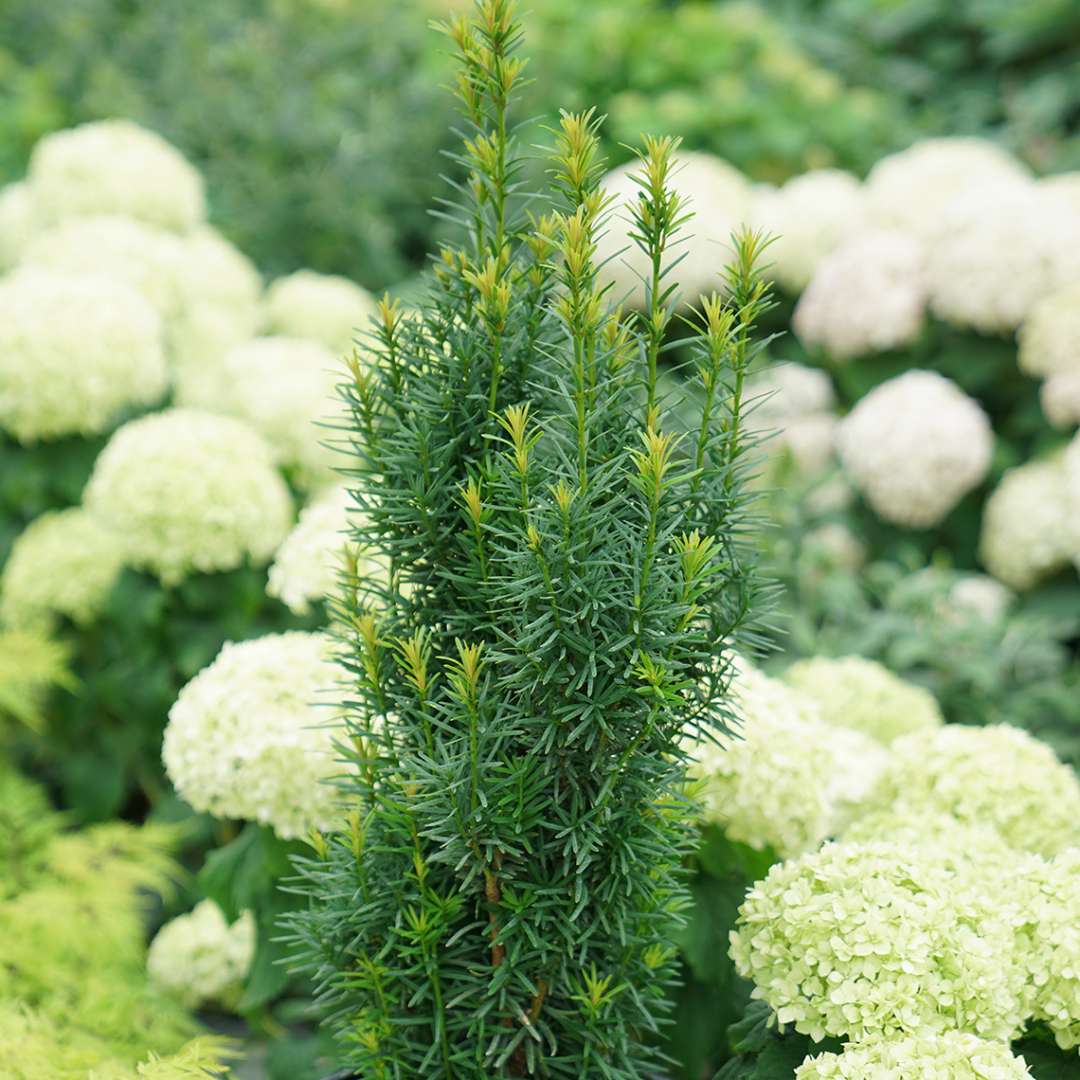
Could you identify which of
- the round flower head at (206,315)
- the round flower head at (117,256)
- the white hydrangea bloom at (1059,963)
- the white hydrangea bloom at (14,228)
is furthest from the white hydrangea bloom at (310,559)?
the white hydrangea bloom at (14,228)

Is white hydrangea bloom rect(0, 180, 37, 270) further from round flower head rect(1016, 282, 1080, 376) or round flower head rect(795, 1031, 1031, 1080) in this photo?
round flower head rect(795, 1031, 1031, 1080)

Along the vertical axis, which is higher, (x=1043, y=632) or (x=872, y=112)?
(x=872, y=112)

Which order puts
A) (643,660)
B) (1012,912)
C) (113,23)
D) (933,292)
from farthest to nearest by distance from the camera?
(113,23), (933,292), (1012,912), (643,660)

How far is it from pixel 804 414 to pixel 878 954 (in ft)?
9.63

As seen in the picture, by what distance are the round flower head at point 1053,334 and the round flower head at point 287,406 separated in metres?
2.00

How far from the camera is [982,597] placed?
12.5 feet

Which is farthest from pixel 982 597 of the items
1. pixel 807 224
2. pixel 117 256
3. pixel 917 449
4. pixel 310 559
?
pixel 117 256

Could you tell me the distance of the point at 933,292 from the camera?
422cm

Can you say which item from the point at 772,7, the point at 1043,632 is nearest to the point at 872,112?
the point at 772,7

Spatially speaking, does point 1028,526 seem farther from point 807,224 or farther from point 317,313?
point 317,313

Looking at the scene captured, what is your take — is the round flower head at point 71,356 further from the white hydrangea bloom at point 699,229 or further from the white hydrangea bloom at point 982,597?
the white hydrangea bloom at point 982,597

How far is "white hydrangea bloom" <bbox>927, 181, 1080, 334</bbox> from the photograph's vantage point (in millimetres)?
3979

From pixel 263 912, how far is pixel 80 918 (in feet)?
1.53

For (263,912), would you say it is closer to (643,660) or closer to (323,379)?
(643,660)
